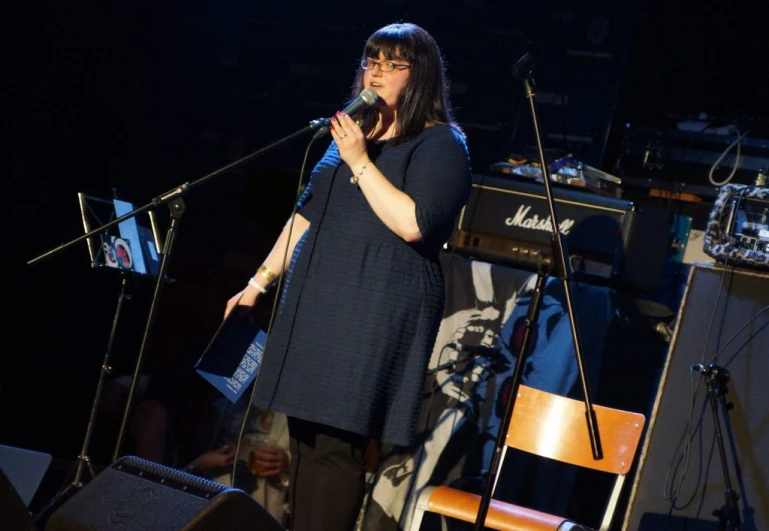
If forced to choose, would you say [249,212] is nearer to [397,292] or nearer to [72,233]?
[72,233]

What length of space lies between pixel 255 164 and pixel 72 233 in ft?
3.79

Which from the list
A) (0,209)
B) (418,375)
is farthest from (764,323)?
(0,209)

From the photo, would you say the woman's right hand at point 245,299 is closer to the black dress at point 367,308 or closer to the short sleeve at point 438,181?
the black dress at point 367,308

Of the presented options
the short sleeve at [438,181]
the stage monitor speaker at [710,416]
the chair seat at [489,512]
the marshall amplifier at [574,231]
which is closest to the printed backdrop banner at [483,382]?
the marshall amplifier at [574,231]

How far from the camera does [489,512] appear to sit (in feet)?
8.54

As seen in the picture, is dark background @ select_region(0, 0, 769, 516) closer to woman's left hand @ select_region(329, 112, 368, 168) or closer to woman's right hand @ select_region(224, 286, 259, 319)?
woman's right hand @ select_region(224, 286, 259, 319)

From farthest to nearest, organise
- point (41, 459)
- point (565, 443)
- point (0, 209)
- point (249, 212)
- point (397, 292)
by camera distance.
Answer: point (249, 212), point (0, 209), point (565, 443), point (41, 459), point (397, 292)

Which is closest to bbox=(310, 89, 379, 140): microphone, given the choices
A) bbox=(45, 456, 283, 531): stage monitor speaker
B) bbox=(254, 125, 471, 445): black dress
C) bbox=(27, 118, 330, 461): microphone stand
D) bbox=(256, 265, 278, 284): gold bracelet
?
bbox=(27, 118, 330, 461): microphone stand

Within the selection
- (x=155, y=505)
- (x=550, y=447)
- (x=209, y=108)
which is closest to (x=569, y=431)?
(x=550, y=447)

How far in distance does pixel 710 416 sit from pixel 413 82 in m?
1.57

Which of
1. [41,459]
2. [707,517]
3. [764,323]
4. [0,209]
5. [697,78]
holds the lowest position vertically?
[41,459]

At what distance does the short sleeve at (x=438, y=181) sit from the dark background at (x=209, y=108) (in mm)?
2139

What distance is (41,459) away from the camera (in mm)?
2578

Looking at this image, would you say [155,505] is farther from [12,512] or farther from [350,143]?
[350,143]
